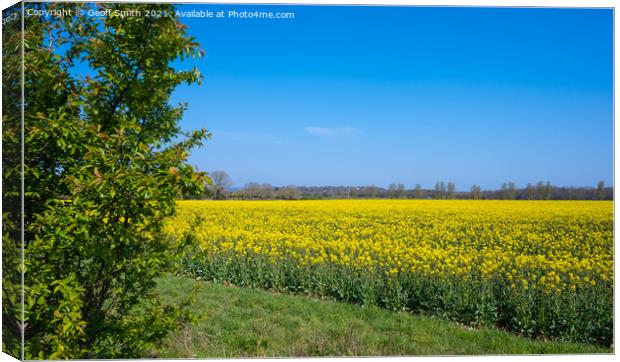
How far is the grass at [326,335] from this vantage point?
5.22 m

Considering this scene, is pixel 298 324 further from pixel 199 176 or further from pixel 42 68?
pixel 42 68

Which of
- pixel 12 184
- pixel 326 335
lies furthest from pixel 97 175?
pixel 326 335

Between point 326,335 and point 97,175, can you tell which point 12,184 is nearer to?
point 97,175

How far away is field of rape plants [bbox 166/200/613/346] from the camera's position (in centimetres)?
575

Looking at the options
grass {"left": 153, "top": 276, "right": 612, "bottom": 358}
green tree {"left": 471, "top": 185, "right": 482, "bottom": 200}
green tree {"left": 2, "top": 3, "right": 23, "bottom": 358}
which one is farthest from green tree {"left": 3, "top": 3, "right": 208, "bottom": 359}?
green tree {"left": 471, "top": 185, "right": 482, "bottom": 200}

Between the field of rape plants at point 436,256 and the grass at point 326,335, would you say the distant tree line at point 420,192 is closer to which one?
the field of rape plants at point 436,256

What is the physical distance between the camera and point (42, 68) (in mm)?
4164

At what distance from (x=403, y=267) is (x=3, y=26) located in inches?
197

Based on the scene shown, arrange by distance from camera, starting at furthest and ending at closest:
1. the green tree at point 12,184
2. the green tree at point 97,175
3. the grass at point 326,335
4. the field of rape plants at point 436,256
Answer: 1. the field of rape plants at point 436,256
2. the grass at point 326,335
3. the green tree at point 12,184
4. the green tree at point 97,175

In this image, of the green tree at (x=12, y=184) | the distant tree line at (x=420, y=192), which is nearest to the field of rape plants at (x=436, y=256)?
the distant tree line at (x=420, y=192)

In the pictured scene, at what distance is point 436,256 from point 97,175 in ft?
14.8

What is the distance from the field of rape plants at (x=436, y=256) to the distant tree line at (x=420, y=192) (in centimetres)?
18

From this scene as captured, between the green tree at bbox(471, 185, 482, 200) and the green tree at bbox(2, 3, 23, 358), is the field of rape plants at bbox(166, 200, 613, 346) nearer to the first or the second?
the green tree at bbox(471, 185, 482, 200)

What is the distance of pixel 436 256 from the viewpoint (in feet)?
22.6
